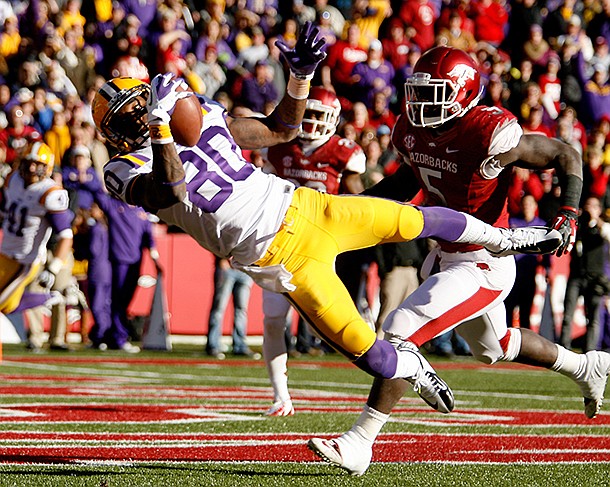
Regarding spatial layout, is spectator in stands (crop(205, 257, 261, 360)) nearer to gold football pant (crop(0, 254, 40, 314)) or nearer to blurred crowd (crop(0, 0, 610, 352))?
blurred crowd (crop(0, 0, 610, 352))

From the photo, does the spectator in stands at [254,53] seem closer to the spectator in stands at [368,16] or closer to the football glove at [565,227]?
the spectator in stands at [368,16]

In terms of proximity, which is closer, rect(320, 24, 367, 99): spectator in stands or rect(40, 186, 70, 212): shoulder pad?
rect(40, 186, 70, 212): shoulder pad

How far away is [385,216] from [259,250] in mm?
493

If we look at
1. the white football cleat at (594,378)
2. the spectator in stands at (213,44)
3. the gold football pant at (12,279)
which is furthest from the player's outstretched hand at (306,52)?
the spectator in stands at (213,44)

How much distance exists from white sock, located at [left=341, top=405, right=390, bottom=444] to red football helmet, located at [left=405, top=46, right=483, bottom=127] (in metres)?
1.30

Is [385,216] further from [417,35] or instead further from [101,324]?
[417,35]

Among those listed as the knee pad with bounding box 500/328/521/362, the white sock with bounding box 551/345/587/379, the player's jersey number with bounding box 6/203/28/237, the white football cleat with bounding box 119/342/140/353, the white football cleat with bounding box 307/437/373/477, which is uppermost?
the knee pad with bounding box 500/328/521/362

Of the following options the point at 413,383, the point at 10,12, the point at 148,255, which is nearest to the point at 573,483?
the point at 413,383

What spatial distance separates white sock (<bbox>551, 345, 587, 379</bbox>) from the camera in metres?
5.32

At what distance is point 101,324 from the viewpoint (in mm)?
11781

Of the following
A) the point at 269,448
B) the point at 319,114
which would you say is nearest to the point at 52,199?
the point at 319,114

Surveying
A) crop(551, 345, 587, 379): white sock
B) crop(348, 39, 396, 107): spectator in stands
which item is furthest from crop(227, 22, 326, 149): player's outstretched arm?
crop(348, 39, 396, 107): spectator in stands

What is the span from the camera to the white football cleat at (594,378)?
5.35 metres

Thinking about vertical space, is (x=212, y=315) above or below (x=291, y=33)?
below
